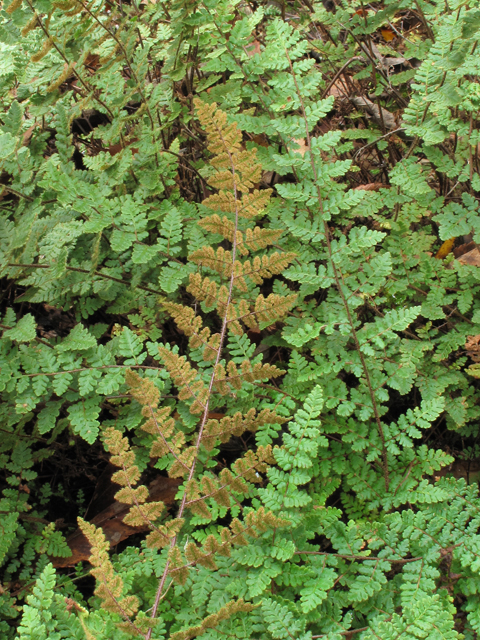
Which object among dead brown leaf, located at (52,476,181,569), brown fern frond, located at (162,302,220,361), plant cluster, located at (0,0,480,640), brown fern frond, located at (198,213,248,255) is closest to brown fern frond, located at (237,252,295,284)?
plant cluster, located at (0,0,480,640)

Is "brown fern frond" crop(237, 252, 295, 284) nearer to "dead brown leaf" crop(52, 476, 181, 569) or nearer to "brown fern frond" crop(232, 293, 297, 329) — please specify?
"brown fern frond" crop(232, 293, 297, 329)

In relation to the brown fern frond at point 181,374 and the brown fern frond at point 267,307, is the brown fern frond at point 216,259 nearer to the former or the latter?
the brown fern frond at point 267,307

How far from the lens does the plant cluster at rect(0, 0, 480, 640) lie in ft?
5.98

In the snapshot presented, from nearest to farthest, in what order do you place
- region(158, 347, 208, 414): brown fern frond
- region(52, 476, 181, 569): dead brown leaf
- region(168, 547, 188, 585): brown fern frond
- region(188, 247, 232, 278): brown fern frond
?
region(168, 547, 188, 585): brown fern frond, region(158, 347, 208, 414): brown fern frond, region(188, 247, 232, 278): brown fern frond, region(52, 476, 181, 569): dead brown leaf

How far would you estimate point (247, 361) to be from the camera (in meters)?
1.84

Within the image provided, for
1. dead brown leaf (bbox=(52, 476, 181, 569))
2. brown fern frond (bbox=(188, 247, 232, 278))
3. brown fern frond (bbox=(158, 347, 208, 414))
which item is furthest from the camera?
dead brown leaf (bbox=(52, 476, 181, 569))

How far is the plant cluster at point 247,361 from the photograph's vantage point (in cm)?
182

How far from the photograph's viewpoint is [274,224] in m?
2.53

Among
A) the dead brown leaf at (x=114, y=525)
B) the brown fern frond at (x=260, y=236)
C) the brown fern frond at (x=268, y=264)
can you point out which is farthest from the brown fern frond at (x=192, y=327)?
the dead brown leaf at (x=114, y=525)

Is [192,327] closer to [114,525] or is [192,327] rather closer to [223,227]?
[223,227]

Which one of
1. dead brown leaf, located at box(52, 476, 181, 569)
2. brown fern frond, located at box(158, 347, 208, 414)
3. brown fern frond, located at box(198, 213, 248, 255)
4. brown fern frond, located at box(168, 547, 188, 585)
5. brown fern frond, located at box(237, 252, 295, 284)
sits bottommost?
dead brown leaf, located at box(52, 476, 181, 569)

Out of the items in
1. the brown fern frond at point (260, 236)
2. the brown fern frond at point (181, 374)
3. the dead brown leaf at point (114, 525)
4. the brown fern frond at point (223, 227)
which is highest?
the brown fern frond at point (223, 227)

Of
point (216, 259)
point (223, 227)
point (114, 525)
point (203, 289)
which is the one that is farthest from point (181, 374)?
point (114, 525)

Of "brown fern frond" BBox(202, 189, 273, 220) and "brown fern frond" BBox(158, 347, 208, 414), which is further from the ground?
"brown fern frond" BBox(202, 189, 273, 220)
